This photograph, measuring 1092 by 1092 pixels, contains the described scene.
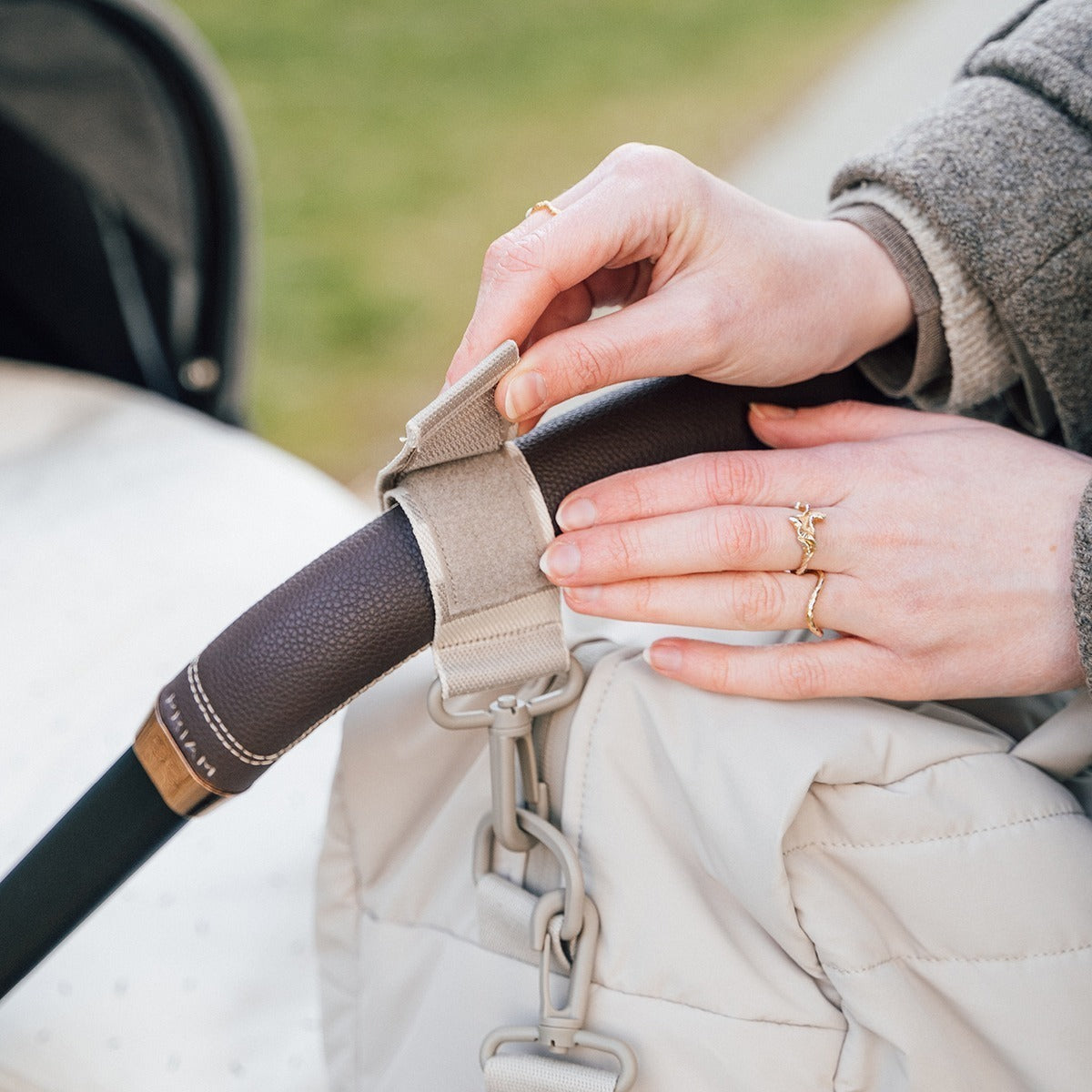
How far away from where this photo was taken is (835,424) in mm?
788

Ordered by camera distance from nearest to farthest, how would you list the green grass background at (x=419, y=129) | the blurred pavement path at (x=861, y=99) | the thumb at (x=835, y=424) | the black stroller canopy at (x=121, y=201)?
the thumb at (x=835, y=424), the black stroller canopy at (x=121, y=201), the green grass background at (x=419, y=129), the blurred pavement path at (x=861, y=99)

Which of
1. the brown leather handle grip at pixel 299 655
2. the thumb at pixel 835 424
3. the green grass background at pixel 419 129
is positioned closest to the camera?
the brown leather handle grip at pixel 299 655

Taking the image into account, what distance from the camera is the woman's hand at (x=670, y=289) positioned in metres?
0.67

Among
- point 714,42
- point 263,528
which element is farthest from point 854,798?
point 714,42

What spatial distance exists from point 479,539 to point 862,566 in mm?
244

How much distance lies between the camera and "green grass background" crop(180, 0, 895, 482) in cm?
279

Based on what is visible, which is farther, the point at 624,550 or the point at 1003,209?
the point at 1003,209

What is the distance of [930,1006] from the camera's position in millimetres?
621

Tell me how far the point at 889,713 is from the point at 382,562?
12.3 inches

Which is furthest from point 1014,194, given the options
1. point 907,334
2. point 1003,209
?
point 907,334

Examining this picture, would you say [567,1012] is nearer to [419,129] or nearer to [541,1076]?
[541,1076]

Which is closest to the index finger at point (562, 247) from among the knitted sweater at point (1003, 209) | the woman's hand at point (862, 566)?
the woman's hand at point (862, 566)

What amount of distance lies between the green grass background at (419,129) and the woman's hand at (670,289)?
1.75 meters

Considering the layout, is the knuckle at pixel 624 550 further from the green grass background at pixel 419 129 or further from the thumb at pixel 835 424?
the green grass background at pixel 419 129
